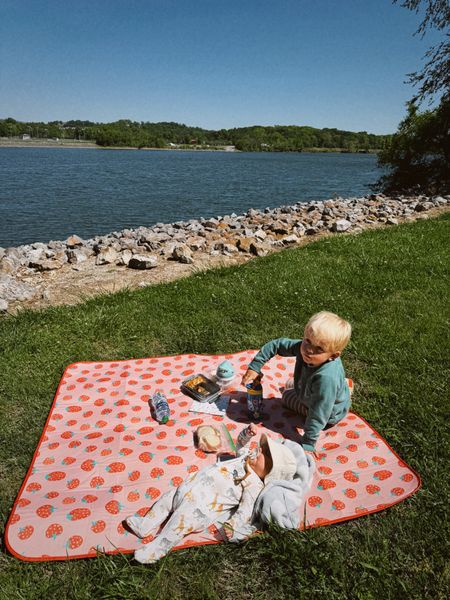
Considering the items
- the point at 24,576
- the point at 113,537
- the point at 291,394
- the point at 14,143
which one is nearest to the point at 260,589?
the point at 113,537

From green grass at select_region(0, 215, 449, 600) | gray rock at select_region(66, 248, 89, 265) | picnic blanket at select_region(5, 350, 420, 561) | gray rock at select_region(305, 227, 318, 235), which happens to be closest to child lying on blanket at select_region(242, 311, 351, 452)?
picnic blanket at select_region(5, 350, 420, 561)

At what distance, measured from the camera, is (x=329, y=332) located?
11.1 ft

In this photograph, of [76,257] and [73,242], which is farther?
[73,242]

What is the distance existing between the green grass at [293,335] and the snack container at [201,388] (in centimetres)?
107

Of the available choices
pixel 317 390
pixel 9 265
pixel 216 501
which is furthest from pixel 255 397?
pixel 9 265

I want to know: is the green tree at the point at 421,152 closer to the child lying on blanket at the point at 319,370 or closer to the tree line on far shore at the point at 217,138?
the child lying on blanket at the point at 319,370

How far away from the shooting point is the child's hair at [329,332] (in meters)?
3.39

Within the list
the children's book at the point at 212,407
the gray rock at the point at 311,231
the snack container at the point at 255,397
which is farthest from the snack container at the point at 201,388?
the gray rock at the point at 311,231

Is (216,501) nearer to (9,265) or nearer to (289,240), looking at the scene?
(9,265)

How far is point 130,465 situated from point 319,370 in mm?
1955

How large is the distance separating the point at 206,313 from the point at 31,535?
163 inches

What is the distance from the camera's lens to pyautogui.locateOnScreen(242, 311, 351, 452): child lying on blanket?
342 cm

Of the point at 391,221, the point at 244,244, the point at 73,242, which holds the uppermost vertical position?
the point at 391,221

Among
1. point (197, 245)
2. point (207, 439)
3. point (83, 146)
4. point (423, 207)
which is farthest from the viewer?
point (83, 146)
